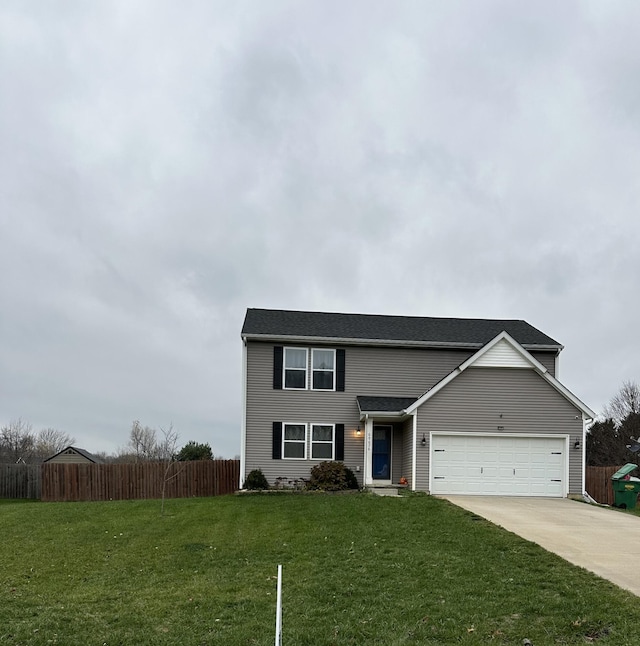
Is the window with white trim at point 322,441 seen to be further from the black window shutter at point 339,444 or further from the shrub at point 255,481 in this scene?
the shrub at point 255,481

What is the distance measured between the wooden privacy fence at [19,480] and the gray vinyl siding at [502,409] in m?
17.6

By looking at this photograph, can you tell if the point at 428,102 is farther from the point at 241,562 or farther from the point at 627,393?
the point at 627,393

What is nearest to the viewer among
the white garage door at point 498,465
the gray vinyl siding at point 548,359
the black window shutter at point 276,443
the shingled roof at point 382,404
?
the white garage door at point 498,465

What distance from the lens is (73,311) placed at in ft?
92.2

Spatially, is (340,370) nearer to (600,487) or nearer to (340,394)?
(340,394)

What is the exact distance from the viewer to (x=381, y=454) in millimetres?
22500

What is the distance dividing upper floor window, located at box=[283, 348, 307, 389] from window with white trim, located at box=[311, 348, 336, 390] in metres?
0.31

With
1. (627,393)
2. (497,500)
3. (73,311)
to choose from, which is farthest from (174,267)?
(627,393)

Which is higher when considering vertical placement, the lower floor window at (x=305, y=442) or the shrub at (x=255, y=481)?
the lower floor window at (x=305, y=442)

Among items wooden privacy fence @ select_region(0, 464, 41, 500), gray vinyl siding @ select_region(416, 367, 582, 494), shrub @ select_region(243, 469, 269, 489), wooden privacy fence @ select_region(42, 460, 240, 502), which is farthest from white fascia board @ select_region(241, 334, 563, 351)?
wooden privacy fence @ select_region(0, 464, 41, 500)

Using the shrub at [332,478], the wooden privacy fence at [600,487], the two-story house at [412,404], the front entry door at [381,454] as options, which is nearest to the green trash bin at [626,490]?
the two-story house at [412,404]

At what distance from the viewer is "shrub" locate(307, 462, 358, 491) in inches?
831

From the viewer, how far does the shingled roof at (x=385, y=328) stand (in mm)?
22891

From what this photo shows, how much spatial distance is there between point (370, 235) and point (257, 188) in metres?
4.89
